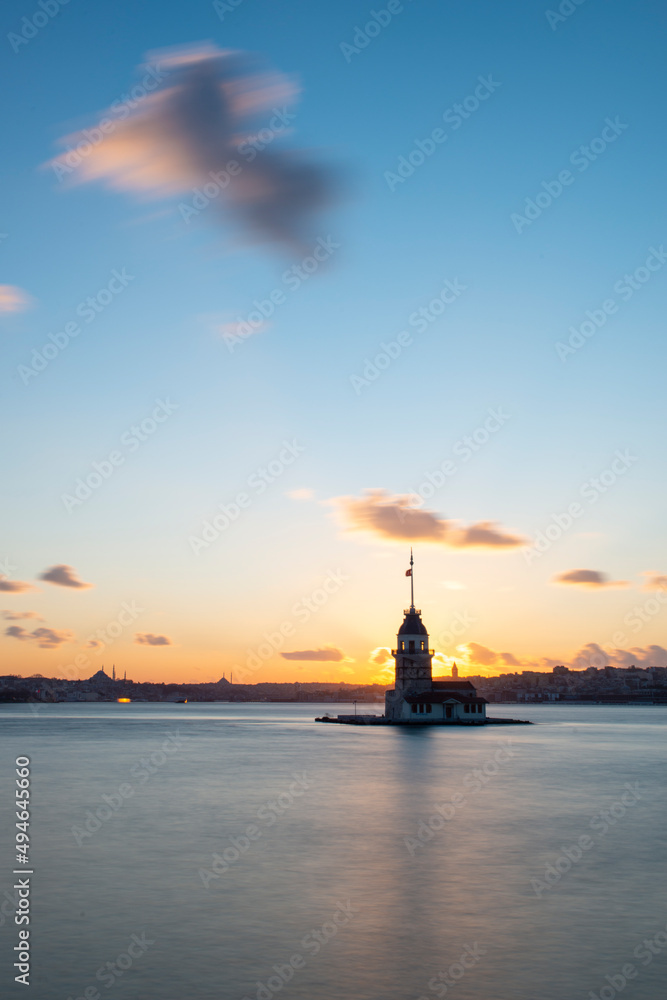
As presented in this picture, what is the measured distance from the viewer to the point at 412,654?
118 metres

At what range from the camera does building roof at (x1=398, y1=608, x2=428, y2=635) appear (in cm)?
11775

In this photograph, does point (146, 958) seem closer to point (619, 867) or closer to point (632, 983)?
point (632, 983)

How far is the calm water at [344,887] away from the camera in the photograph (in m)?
21.5

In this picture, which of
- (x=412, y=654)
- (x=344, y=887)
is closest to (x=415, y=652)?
(x=412, y=654)

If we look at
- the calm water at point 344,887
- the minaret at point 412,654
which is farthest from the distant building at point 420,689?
the calm water at point 344,887

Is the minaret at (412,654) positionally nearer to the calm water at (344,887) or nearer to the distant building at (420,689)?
the distant building at (420,689)

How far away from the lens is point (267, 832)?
4041cm

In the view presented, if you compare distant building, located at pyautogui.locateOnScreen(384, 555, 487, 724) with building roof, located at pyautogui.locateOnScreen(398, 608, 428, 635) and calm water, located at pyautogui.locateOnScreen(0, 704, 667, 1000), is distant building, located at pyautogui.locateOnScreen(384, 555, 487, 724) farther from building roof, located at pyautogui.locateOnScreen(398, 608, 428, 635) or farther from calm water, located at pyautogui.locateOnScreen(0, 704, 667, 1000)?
calm water, located at pyautogui.locateOnScreen(0, 704, 667, 1000)

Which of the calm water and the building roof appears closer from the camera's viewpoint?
the calm water

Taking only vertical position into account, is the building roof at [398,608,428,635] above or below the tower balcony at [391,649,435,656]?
above

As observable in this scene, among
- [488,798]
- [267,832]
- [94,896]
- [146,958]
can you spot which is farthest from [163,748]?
[146,958]

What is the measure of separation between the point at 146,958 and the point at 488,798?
32.6 meters

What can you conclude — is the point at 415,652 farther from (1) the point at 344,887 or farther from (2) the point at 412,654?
(1) the point at 344,887

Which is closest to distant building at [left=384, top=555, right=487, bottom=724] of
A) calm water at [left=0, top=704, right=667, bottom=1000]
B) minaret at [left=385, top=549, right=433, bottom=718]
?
minaret at [left=385, top=549, right=433, bottom=718]
